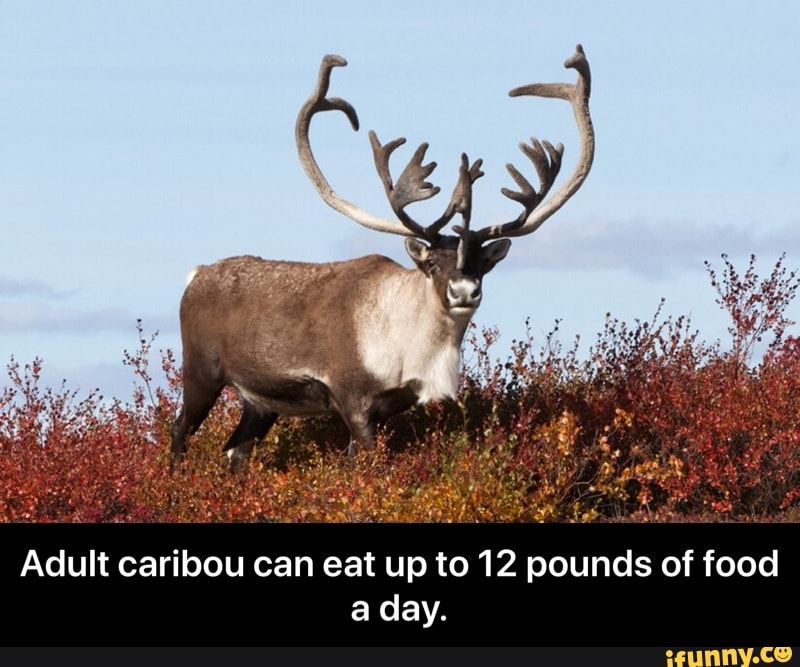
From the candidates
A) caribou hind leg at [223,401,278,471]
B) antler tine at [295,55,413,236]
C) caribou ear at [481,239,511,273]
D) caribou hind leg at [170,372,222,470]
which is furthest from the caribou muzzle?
caribou hind leg at [170,372,222,470]

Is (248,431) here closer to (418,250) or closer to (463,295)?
(418,250)

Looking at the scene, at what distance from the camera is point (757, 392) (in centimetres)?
1214

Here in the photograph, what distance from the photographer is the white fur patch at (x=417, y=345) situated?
11.2 meters

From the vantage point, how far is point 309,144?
39.7 feet

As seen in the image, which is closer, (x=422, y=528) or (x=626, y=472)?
(x=422, y=528)

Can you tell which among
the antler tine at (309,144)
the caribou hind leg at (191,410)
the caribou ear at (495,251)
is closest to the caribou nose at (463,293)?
the caribou ear at (495,251)

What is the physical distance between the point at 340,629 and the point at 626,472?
10.4ft

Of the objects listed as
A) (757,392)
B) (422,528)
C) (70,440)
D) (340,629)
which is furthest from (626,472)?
(70,440)

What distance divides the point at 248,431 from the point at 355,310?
168 cm

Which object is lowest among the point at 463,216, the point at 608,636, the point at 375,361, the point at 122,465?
the point at 608,636

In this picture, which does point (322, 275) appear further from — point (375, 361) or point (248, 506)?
point (248, 506)

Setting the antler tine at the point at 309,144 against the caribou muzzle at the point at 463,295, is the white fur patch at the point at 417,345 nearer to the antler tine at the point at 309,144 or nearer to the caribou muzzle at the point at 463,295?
the caribou muzzle at the point at 463,295

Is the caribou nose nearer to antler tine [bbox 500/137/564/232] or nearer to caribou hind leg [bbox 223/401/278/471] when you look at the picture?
antler tine [bbox 500/137/564/232]

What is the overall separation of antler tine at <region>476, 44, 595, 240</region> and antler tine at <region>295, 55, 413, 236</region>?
3.17 feet
